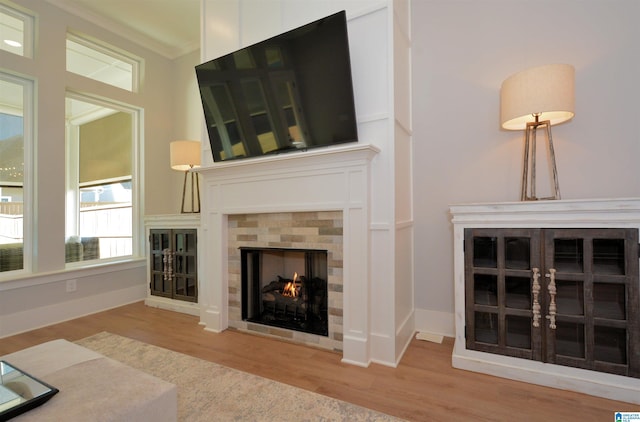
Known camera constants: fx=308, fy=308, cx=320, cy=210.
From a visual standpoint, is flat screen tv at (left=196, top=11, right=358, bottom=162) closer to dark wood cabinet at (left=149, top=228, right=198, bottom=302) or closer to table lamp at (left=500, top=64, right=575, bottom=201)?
table lamp at (left=500, top=64, right=575, bottom=201)

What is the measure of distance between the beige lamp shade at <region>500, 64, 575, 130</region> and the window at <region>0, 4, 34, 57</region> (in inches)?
168

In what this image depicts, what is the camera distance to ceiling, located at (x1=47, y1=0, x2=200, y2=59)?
Result: 331 centimetres

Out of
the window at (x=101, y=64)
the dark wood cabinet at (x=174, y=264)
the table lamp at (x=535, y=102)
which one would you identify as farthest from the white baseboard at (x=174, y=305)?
the table lamp at (x=535, y=102)

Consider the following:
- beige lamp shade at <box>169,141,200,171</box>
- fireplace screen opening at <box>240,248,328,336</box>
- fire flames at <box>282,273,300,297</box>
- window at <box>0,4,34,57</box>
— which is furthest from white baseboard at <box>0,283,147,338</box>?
window at <box>0,4,34,57</box>

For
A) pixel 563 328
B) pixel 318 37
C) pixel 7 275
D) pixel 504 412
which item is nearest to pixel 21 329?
pixel 7 275

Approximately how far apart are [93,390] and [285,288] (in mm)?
1716

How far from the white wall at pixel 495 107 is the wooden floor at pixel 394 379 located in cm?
68

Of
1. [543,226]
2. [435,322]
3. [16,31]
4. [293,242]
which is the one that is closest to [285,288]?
[293,242]

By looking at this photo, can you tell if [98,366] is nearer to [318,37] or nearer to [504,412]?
[504,412]

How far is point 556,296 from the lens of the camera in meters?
1.80

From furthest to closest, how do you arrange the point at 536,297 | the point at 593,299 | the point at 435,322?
the point at 435,322
the point at 536,297
the point at 593,299

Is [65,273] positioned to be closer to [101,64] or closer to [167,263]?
[167,263]

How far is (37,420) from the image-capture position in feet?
3.07

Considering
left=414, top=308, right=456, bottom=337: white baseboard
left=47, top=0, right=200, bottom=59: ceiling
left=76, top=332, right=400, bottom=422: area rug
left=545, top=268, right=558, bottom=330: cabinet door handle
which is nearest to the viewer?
left=76, top=332, right=400, bottom=422: area rug
